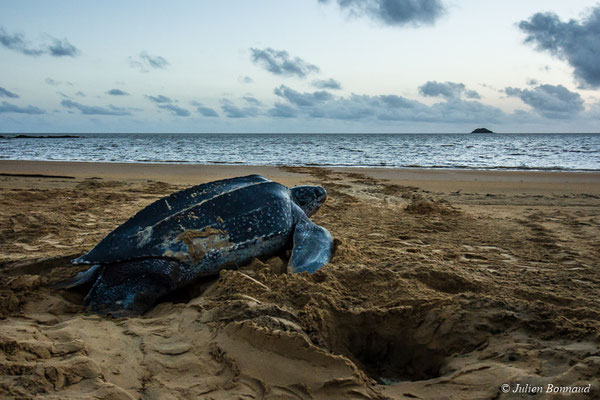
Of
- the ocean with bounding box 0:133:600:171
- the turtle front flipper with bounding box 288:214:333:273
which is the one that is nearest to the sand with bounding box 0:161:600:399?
the turtle front flipper with bounding box 288:214:333:273

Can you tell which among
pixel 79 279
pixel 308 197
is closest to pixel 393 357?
pixel 79 279

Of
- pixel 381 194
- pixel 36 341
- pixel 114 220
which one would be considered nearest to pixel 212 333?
pixel 36 341

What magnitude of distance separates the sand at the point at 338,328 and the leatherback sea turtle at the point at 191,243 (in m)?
0.13

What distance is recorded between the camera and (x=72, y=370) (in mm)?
1373

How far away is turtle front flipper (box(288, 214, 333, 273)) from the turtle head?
23.5 inches

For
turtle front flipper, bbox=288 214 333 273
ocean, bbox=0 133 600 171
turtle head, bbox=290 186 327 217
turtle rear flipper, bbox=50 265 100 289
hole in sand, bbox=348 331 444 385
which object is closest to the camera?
hole in sand, bbox=348 331 444 385

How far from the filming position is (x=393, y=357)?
186 cm

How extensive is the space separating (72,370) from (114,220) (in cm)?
376

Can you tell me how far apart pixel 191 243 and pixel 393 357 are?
4.94 ft

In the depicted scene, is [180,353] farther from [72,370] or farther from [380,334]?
[380,334]

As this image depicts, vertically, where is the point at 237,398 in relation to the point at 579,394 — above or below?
below

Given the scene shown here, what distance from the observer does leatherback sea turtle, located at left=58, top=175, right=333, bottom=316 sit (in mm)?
2338

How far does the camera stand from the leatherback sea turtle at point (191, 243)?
2.34 meters

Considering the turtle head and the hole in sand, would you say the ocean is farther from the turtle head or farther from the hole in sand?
the hole in sand
